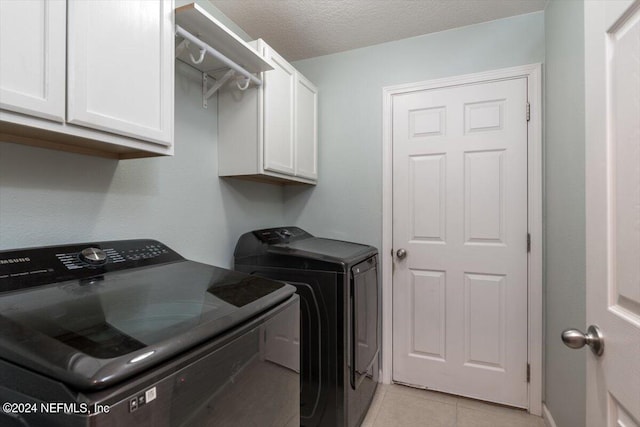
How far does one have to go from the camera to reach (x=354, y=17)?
2.01m

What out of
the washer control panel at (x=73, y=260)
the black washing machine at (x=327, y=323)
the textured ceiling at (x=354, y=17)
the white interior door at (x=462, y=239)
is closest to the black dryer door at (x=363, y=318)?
the black washing machine at (x=327, y=323)

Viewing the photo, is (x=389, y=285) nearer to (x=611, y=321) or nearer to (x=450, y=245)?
(x=450, y=245)

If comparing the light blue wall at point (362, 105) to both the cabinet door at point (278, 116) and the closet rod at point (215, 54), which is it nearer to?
the cabinet door at point (278, 116)

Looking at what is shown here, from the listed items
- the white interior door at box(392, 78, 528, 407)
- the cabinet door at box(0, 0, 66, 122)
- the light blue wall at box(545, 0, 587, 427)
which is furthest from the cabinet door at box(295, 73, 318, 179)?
the light blue wall at box(545, 0, 587, 427)

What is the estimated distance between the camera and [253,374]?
0.85 meters

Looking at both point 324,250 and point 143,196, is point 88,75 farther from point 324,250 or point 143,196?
point 324,250

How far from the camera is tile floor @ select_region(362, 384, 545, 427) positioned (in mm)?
1871

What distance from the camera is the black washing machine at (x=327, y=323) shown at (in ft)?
5.32

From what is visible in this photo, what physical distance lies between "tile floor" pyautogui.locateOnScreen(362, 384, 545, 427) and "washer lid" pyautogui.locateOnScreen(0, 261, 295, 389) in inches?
55.9

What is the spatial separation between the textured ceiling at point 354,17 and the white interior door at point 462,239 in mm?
435

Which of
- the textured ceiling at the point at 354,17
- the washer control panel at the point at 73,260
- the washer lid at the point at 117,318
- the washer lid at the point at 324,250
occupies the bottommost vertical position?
the washer lid at the point at 117,318

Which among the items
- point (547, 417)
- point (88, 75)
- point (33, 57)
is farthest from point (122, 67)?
point (547, 417)

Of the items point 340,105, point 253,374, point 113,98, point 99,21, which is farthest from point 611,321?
point 340,105

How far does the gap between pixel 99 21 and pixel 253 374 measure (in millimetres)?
1149
